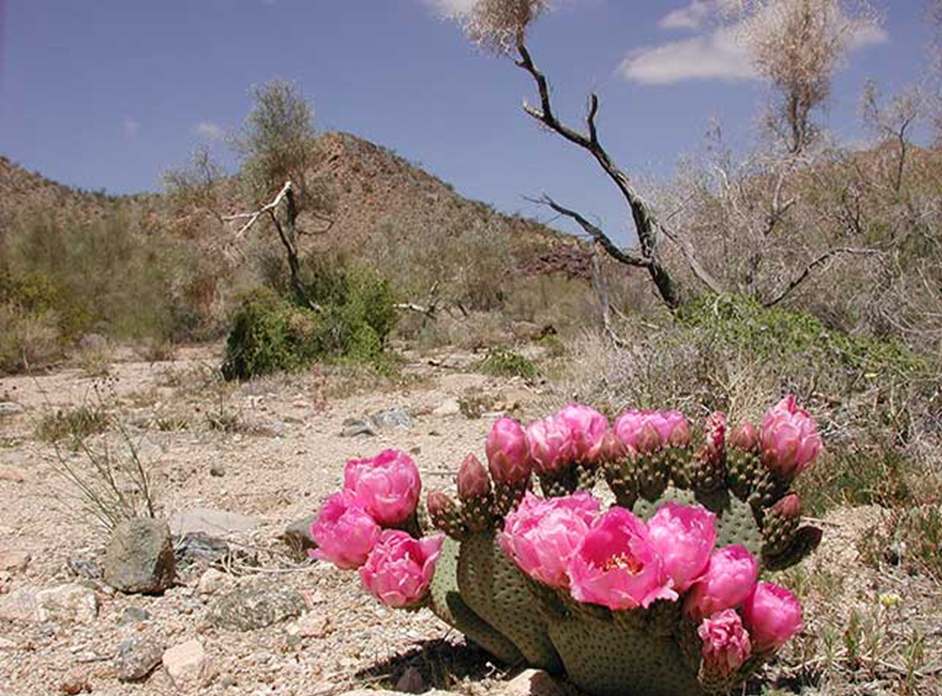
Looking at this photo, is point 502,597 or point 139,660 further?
point 139,660

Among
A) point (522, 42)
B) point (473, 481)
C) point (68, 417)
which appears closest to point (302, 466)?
point (68, 417)

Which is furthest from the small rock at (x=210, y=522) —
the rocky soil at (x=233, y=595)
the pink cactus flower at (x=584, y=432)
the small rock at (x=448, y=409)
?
the small rock at (x=448, y=409)

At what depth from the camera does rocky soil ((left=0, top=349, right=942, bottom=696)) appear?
2.85 metres

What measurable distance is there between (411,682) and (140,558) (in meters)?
1.70

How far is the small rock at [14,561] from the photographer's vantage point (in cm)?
413

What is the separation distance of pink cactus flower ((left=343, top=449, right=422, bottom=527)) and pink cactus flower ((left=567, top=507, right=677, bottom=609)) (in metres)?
0.66

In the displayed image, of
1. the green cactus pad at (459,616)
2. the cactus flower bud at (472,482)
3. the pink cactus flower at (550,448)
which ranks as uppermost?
the pink cactus flower at (550,448)

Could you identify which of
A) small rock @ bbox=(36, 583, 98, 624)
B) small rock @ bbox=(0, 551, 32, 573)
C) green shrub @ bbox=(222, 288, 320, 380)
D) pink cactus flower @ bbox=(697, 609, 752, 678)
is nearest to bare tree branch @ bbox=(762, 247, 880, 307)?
green shrub @ bbox=(222, 288, 320, 380)

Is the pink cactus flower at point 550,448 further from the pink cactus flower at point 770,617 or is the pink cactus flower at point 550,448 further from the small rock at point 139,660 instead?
the small rock at point 139,660

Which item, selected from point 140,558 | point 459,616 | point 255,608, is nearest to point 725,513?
point 459,616

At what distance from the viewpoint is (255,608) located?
339cm

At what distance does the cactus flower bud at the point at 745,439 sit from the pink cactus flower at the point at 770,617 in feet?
1.43

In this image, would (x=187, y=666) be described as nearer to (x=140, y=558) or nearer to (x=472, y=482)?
(x=140, y=558)

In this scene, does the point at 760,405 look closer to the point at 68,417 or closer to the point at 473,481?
the point at 473,481
